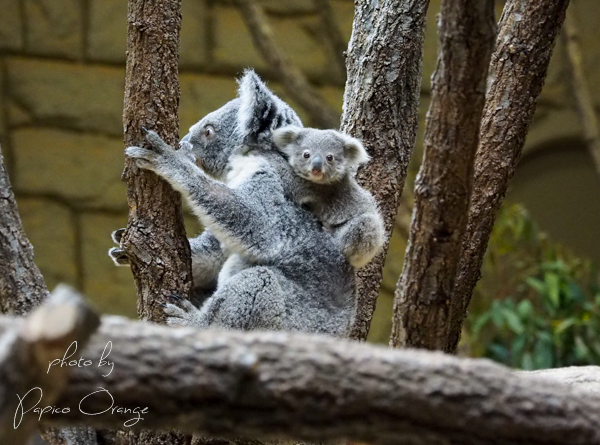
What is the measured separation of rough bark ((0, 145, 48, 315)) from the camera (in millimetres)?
3170

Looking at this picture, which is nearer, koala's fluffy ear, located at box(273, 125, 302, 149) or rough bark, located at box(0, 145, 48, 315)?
rough bark, located at box(0, 145, 48, 315)

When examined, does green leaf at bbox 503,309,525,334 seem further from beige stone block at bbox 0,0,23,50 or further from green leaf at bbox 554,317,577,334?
beige stone block at bbox 0,0,23,50

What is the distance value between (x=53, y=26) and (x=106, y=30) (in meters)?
0.58

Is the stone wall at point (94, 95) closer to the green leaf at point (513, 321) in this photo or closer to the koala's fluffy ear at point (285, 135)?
the green leaf at point (513, 321)

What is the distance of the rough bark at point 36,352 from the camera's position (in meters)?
1.52

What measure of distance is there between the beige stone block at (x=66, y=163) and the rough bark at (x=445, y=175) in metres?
6.27

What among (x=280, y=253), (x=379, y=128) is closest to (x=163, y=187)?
(x=280, y=253)

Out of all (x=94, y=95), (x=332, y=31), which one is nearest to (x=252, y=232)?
(x=332, y=31)

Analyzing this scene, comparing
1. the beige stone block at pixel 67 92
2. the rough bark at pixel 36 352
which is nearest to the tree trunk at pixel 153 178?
the rough bark at pixel 36 352

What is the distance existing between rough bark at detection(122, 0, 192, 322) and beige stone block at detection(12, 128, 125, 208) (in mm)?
5321

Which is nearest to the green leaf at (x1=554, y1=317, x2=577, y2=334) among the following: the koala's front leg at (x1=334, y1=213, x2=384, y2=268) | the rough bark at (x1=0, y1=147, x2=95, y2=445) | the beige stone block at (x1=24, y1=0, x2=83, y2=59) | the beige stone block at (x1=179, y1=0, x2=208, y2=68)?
the koala's front leg at (x1=334, y1=213, x2=384, y2=268)

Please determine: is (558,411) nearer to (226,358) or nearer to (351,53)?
(226,358)

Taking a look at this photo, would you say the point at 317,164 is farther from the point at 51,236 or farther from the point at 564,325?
the point at 51,236

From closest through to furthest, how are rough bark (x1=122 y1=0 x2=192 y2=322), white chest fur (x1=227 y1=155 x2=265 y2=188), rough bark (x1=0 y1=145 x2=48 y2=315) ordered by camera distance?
rough bark (x1=122 y1=0 x2=192 y2=322) → rough bark (x1=0 y1=145 x2=48 y2=315) → white chest fur (x1=227 y1=155 x2=265 y2=188)
